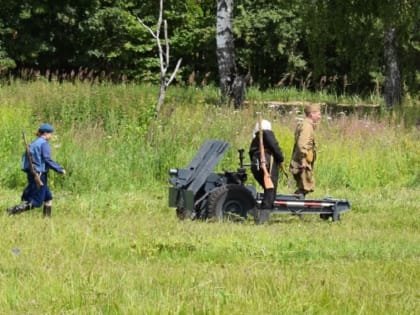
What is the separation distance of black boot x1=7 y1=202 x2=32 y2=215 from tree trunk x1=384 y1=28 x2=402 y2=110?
15954 millimetres

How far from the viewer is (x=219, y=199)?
415 inches

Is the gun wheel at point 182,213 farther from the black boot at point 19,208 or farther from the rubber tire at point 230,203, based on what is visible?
the black boot at point 19,208

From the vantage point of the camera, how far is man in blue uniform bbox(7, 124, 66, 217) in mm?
10547

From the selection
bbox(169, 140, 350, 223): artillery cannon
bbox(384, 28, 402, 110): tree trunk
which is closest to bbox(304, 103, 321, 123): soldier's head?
bbox(169, 140, 350, 223): artillery cannon

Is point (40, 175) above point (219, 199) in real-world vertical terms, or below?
above

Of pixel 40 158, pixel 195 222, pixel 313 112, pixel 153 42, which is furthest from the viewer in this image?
pixel 153 42

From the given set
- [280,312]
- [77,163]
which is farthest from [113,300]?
[77,163]

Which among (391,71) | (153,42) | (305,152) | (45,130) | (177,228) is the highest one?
(153,42)

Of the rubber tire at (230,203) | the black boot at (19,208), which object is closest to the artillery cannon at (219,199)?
the rubber tire at (230,203)

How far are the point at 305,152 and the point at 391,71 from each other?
47.4 feet

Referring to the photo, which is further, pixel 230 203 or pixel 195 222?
pixel 230 203

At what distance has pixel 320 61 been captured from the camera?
77.4 ft

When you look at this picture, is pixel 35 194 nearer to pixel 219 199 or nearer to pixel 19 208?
pixel 19 208

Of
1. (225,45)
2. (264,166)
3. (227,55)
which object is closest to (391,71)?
(227,55)
